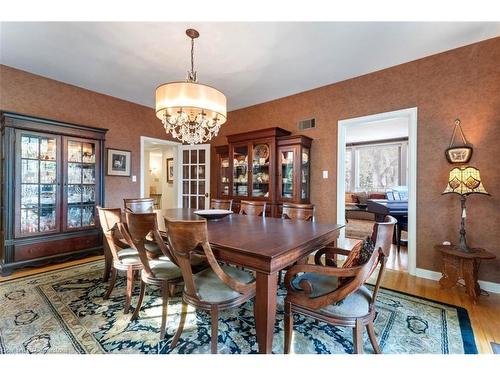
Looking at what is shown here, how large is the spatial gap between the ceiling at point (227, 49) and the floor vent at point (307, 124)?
0.59 m

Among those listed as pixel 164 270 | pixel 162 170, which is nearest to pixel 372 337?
pixel 164 270

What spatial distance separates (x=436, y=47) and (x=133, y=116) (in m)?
4.62

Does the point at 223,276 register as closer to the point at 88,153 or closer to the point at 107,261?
the point at 107,261

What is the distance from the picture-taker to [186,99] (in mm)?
2080

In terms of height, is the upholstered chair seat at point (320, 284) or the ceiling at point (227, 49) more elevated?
the ceiling at point (227, 49)

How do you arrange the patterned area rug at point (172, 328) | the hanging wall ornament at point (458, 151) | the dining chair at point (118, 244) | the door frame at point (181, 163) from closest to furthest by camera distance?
the patterned area rug at point (172, 328) → the dining chair at point (118, 244) → the hanging wall ornament at point (458, 151) → the door frame at point (181, 163)

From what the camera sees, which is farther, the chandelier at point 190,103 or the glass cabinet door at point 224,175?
the glass cabinet door at point 224,175

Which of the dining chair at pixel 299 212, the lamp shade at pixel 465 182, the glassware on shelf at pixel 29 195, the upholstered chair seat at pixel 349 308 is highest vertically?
the lamp shade at pixel 465 182

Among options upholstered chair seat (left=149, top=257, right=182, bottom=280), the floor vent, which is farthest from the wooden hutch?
upholstered chair seat (left=149, top=257, right=182, bottom=280)

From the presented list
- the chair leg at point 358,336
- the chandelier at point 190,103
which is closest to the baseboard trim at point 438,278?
A: the chair leg at point 358,336

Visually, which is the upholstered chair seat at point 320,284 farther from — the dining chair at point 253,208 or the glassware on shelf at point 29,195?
the glassware on shelf at point 29,195

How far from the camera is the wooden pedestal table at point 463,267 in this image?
87.7 inches

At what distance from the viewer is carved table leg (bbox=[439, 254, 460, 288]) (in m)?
2.37
